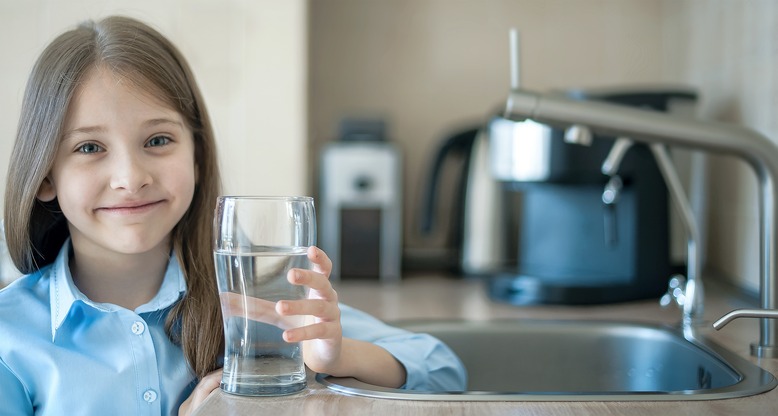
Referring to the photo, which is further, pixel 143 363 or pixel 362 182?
pixel 362 182

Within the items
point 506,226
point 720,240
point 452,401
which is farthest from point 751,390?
point 506,226

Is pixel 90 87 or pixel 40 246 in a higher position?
pixel 90 87

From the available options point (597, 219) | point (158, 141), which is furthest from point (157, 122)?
point (597, 219)

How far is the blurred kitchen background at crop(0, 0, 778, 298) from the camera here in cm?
158

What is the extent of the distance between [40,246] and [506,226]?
1145 mm

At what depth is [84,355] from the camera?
797 millimetres

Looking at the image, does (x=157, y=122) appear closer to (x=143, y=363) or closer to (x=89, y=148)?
(x=89, y=148)

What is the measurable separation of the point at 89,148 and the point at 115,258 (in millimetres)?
117

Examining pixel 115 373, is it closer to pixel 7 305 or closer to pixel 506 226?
pixel 7 305

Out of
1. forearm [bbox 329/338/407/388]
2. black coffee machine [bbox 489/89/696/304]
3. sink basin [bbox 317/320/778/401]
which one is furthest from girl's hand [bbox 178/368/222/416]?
black coffee machine [bbox 489/89/696/304]

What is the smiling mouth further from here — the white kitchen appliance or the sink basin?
the white kitchen appliance

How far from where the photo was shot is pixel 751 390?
27.9 inches

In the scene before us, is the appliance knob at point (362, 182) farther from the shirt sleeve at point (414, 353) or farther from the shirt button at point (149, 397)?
the shirt button at point (149, 397)

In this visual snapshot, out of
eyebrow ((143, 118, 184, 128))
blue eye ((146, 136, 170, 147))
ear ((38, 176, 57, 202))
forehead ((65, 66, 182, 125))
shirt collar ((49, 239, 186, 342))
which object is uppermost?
forehead ((65, 66, 182, 125))
